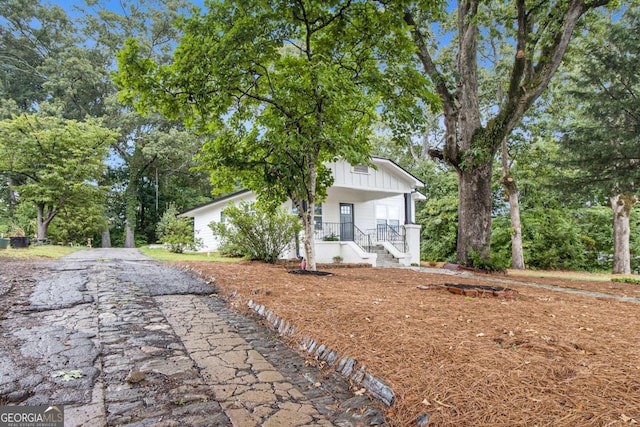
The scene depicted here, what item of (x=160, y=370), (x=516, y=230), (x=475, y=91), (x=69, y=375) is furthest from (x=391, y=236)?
(x=69, y=375)

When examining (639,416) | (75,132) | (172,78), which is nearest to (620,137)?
(639,416)

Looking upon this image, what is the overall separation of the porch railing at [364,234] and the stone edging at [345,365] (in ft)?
35.4

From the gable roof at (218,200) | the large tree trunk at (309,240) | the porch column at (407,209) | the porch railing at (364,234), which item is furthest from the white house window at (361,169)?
the large tree trunk at (309,240)

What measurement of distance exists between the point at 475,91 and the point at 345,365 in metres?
10.2

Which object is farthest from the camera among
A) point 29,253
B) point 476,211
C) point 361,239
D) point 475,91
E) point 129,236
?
point 129,236

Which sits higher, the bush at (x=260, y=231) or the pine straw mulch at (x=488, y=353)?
the bush at (x=260, y=231)

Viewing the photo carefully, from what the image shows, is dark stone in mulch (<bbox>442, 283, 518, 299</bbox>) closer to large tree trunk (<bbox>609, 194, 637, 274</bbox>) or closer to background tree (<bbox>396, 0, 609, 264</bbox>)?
background tree (<bbox>396, 0, 609, 264</bbox>)

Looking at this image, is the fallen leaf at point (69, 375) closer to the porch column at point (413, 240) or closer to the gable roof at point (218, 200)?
the gable roof at point (218, 200)

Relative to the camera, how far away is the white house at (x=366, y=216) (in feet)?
43.3

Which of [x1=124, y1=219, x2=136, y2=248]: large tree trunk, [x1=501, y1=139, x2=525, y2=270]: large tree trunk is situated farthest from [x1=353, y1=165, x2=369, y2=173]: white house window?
[x1=124, y1=219, x2=136, y2=248]: large tree trunk

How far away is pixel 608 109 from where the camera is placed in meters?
9.70

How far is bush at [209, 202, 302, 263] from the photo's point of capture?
1070cm

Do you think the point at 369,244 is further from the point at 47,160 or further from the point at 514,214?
the point at 47,160

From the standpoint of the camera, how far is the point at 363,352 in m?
2.74
